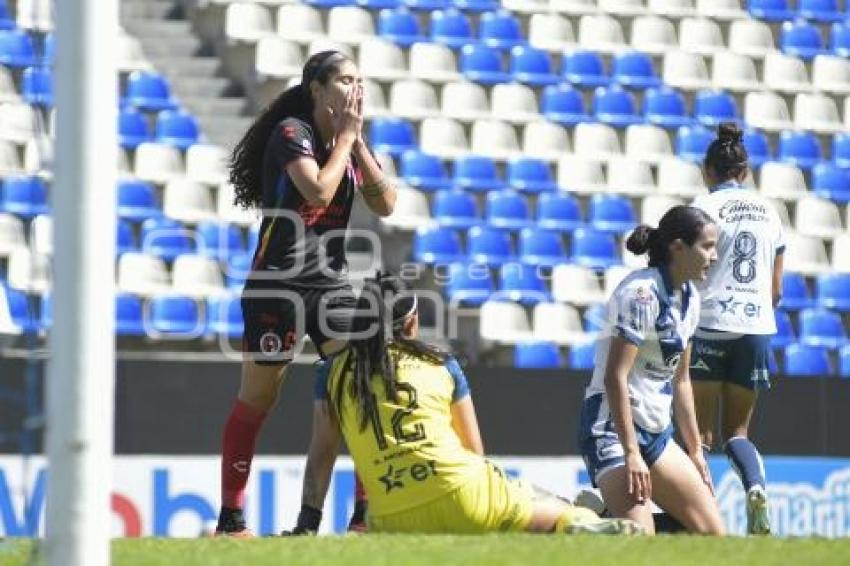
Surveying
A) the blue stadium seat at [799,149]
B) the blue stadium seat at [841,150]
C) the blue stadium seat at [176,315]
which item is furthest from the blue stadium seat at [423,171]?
the blue stadium seat at [841,150]

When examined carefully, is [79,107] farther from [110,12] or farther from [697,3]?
[697,3]

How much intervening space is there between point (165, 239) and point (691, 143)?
5.39 meters

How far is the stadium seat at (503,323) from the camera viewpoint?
1436 cm

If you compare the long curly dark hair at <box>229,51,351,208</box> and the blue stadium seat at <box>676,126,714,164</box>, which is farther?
the blue stadium seat at <box>676,126,714,164</box>

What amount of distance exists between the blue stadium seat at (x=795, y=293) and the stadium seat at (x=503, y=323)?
2430mm

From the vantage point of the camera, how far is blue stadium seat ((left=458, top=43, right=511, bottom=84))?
17.0 m

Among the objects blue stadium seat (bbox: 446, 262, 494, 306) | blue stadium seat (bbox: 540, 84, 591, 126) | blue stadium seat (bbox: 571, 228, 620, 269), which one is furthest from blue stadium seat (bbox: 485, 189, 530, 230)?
blue stadium seat (bbox: 540, 84, 591, 126)

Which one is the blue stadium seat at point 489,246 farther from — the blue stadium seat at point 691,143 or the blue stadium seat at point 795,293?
the blue stadium seat at point 691,143

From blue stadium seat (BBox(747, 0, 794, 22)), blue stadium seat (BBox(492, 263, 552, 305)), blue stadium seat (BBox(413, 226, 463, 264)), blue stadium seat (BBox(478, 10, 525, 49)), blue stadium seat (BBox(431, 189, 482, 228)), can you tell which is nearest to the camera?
blue stadium seat (BBox(492, 263, 552, 305))

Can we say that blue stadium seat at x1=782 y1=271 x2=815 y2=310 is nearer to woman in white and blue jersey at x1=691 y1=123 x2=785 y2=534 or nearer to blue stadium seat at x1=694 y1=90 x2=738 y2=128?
blue stadium seat at x1=694 y1=90 x2=738 y2=128

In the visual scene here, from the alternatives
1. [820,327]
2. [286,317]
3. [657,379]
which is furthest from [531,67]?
[286,317]

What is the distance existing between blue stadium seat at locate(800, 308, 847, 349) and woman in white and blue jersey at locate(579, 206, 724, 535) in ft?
24.6

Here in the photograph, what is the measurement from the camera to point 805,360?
Result: 1469 centimetres

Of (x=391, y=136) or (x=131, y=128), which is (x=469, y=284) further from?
(x=131, y=128)
